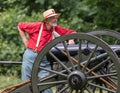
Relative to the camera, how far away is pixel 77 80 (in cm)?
704

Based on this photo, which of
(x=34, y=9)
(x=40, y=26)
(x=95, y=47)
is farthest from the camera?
(x=34, y=9)

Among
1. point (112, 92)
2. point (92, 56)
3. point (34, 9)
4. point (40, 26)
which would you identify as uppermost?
point (34, 9)

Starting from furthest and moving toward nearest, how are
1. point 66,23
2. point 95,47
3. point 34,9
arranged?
1. point 34,9
2. point 66,23
3. point 95,47

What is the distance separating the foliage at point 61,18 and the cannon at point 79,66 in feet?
16.8

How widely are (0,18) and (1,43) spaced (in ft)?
2.67

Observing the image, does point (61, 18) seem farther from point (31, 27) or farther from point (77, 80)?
point (77, 80)

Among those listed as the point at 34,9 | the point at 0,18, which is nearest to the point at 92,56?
the point at 0,18

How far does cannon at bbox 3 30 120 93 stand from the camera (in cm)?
696

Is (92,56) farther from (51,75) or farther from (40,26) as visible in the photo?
(40,26)

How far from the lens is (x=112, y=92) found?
700 centimetres

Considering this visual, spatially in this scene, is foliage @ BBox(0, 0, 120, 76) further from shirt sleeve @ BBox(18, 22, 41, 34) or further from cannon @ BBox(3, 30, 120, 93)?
cannon @ BBox(3, 30, 120, 93)

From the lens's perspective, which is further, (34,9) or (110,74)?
(34,9)

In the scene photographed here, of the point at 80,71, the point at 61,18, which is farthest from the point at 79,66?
the point at 61,18

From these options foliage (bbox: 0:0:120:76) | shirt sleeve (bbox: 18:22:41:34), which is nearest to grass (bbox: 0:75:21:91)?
foliage (bbox: 0:0:120:76)
